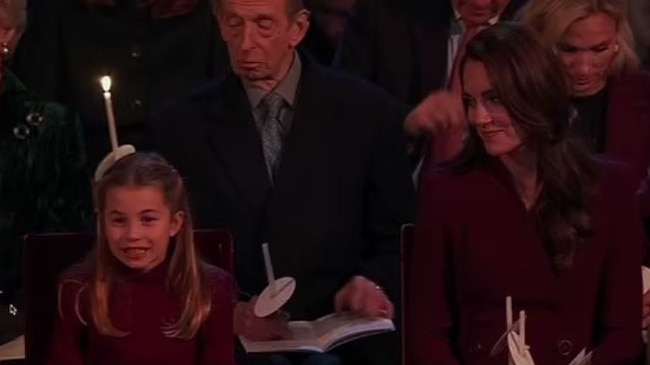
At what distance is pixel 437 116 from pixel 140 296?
735 mm

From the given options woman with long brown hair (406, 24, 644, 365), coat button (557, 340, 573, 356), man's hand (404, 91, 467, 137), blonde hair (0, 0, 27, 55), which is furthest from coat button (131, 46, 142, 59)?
coat button (557, 340, 573, 356)

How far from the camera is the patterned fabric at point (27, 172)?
344 cm

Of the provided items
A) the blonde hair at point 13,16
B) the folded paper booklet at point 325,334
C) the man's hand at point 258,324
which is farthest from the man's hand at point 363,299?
the blonde hair at point 13,16

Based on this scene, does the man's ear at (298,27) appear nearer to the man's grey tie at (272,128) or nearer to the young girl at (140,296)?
the man's grey tie at (272,128)

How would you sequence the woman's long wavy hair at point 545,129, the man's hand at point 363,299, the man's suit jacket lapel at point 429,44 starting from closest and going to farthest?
the woman's long wavy hair at point 545,129 → the man's hand at point 363,299 → the man's suit jacket lapel at point 429,44

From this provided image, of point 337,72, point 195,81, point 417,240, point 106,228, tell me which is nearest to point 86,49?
point 195,81

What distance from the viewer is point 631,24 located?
4.01 meters

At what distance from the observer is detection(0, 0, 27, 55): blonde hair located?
11.2 ft

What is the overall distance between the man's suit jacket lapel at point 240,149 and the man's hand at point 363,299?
0.89 ft

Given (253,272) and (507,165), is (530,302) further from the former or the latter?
(253,272)

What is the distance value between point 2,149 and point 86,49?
0.46 metres

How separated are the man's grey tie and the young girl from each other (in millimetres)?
413

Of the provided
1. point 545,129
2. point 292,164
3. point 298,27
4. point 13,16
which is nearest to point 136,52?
point 13,16

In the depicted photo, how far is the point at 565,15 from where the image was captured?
3375 millimetres
